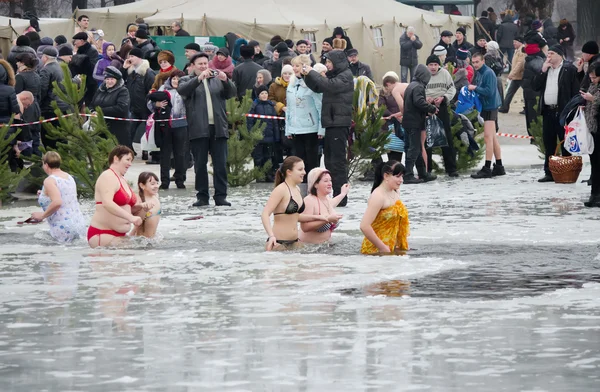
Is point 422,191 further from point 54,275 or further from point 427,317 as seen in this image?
point 427,317

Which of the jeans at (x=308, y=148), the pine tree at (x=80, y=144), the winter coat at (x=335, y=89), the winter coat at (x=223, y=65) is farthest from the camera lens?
the winter coat at (x=223, y=65)

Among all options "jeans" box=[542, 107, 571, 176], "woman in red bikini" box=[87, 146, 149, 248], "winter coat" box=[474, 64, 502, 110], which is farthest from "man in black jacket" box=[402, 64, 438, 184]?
"woman in red bikini" box=[87, 146, 149, 248]

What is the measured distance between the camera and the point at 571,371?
7348mm

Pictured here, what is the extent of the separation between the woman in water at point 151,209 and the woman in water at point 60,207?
2.43 ft

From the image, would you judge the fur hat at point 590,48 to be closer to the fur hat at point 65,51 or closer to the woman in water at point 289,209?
the woman in water at point 289,209

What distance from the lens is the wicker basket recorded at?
59.8 feet

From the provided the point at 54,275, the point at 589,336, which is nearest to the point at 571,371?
the point at 589,336

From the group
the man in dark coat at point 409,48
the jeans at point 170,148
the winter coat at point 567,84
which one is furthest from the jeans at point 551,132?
the man in dark coat at point 409,48

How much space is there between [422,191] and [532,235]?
511 centimetres

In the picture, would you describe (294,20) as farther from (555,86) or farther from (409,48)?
(555,86)

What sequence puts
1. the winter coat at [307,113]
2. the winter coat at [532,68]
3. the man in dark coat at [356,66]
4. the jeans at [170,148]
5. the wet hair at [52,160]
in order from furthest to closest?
the man in dark coat at [356,66], the winter coat at [532,68], the jeans at [170,148], the winter coat at [307,113], the wet hair at [52,160]

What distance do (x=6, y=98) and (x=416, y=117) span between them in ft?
19.3

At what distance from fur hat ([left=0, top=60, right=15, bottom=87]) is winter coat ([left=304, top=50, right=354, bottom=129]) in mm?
3985

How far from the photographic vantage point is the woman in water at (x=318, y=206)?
1277 centimetres
